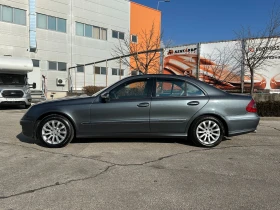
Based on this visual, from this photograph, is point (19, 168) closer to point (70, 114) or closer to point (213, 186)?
point (70, 114)

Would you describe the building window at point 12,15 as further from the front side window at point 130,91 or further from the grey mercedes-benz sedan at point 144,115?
the front side window at point 130,91

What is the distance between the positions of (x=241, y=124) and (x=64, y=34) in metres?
23.2

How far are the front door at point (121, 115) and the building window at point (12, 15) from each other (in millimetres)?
20507

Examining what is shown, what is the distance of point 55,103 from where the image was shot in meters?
5.88

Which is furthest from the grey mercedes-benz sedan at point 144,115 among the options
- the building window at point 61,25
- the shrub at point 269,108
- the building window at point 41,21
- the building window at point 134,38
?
the building window at point 134,38

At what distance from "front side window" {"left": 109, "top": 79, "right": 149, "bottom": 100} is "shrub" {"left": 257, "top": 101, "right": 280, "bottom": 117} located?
717 centimetres

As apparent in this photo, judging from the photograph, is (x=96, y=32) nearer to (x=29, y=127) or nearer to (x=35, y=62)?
(x=35, y=62)

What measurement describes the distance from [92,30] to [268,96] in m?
20.3

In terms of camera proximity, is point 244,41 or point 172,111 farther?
point 244,41

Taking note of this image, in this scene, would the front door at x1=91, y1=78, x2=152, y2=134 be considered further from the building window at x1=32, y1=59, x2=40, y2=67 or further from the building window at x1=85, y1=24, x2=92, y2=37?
the building window at x1=85, y1=24, x2=92, y2=37

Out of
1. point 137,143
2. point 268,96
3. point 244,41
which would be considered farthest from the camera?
point 244,41

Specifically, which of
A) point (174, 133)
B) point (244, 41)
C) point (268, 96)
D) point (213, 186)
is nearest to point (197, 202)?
point (213, 186)

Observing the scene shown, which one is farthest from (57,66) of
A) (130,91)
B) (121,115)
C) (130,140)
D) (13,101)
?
(121,115)

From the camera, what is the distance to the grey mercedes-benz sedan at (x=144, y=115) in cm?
581
